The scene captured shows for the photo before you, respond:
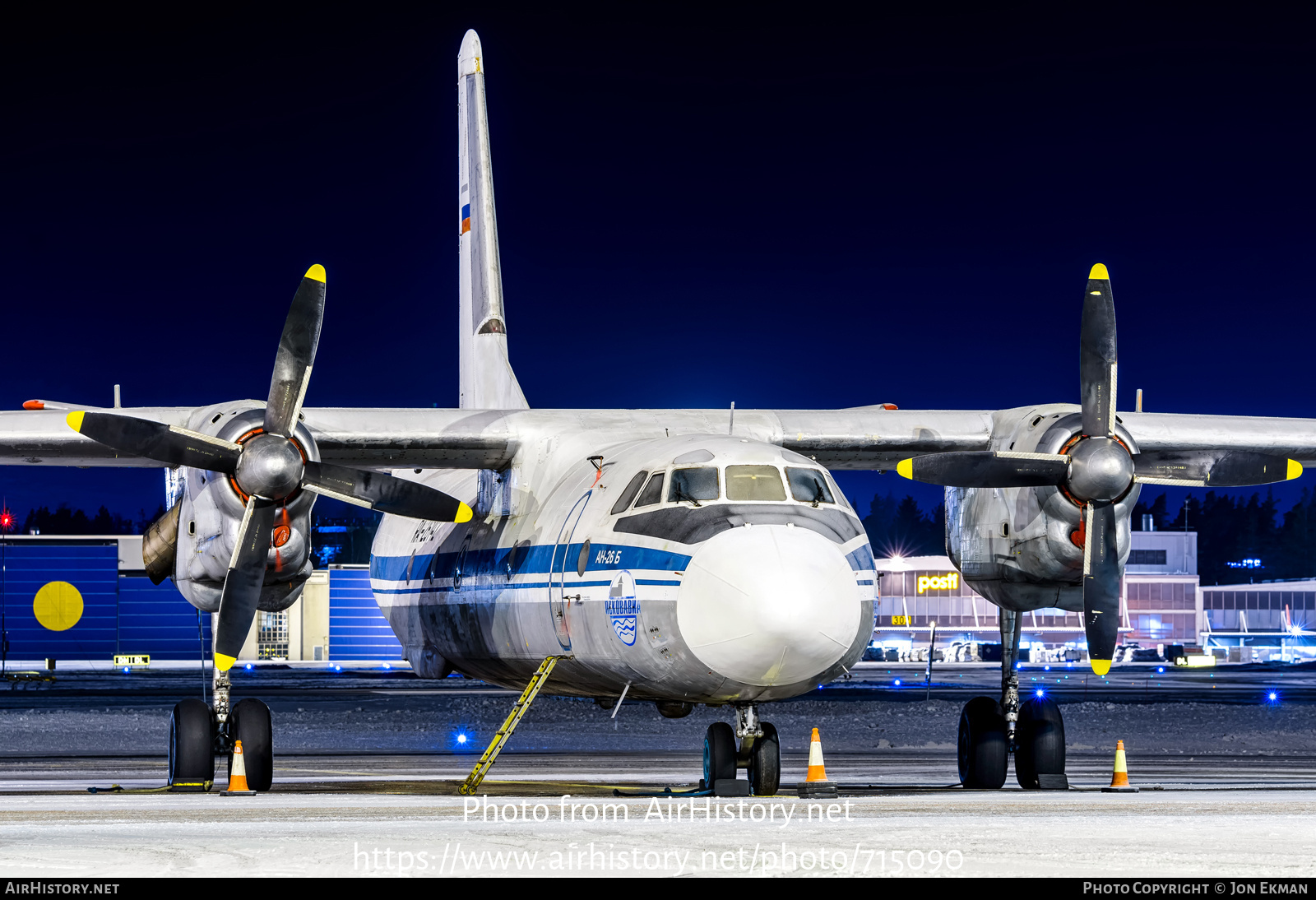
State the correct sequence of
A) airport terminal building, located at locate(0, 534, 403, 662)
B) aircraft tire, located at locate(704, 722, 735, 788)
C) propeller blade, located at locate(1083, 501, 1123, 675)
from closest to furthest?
aircraft tire, located at locate(704, 722, 735, 788) → propeller blade, located at locate(1083, 501, 1123, 675) → airport terminal building, located at locate(0, 534, 403, 662)

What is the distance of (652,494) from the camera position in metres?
14.8

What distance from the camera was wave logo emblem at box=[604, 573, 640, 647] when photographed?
14227 millimetres

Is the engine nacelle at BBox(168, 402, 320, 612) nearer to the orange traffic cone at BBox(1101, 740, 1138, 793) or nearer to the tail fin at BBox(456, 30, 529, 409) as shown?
the tail fin at BBox(456, 30, 529, 409)

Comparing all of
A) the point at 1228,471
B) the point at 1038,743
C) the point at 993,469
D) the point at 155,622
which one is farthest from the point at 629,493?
the point at 155,622

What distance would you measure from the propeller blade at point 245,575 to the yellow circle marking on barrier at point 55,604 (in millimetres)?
67873

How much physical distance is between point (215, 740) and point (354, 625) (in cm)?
7051

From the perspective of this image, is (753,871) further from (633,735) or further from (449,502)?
(633,735)

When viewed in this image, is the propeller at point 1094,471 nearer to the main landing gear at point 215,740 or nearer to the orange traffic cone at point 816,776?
the orange traffic cone at point 816,776

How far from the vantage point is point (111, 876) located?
317 inches

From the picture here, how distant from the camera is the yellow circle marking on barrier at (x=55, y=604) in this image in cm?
7988

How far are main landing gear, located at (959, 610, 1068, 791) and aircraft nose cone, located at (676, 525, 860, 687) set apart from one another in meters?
5.72

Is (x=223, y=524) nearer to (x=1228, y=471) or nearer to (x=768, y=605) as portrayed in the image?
(x=768, y=605)

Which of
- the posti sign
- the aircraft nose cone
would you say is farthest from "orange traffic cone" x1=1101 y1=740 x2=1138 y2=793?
the posti sign

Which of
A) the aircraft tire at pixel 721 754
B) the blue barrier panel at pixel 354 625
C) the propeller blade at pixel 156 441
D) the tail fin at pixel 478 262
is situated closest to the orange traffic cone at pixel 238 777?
the propeller blade at pixel 156 441
